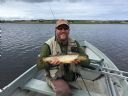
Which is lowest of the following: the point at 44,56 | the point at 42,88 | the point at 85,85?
the point at 85,85

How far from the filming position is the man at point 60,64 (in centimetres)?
568

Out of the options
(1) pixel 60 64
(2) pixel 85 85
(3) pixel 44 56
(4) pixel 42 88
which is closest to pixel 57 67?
(1) pixel 60 64

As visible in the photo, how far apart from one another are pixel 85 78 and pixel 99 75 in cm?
54

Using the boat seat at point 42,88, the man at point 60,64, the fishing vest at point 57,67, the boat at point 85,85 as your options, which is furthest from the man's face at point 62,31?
the boat seat at point 42,88

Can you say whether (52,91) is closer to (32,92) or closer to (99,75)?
(32,92)

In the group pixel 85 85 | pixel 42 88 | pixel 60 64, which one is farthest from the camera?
pixel 85 85

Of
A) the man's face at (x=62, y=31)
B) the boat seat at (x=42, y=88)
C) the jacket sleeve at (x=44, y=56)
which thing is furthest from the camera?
the boat seat at (x=42, y=88)

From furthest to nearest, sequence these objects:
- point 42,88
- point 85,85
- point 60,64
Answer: point 85,85
point 42,88
point 60,64

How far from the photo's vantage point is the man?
568 centimetres

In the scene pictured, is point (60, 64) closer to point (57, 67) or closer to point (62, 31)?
point (57, 67)

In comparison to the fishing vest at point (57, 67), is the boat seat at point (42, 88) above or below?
below

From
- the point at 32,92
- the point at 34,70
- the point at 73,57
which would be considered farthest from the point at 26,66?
the point at 73,57

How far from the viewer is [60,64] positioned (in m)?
5.69

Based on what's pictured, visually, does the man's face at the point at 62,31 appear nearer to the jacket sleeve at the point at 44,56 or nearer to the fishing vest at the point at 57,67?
the fishing vest at the point at 57,67
